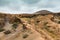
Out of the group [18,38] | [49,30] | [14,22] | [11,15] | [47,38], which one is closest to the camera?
[47,38]

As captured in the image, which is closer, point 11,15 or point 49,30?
point 49,30

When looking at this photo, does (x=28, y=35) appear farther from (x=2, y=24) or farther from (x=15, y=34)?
(x=2, y=24)

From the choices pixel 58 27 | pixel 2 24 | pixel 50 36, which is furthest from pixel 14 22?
pixel 50 36

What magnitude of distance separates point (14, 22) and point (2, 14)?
5.13 m

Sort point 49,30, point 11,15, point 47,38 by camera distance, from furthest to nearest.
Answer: point 11,15 → point 49,30 → point 47,38

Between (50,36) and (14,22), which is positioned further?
(14,22)

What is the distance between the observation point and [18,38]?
1377 inches

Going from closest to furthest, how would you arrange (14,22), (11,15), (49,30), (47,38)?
(47,38)
(49,30)
(14,22)
(11,15)

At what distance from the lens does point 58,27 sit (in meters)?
39.0

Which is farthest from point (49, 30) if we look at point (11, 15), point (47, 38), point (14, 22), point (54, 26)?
point (11, 15)

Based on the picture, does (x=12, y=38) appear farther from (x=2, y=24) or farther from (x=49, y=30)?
(x=2, y=24)

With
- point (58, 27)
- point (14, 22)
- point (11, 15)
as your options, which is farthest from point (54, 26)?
point (11, 15)

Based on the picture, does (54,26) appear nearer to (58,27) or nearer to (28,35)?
(58,27)

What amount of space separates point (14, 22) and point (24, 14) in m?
6.95
